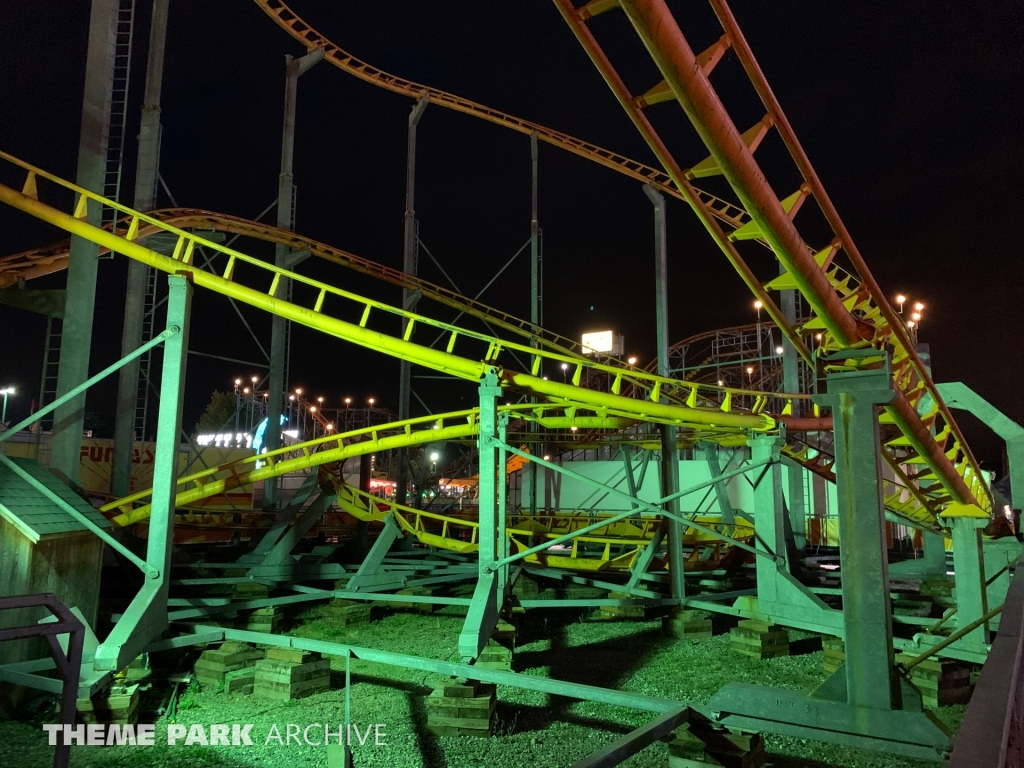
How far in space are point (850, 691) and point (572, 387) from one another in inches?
175

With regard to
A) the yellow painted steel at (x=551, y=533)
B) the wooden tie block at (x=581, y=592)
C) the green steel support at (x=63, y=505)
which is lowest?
the wooden tie block at (x=581, y=592)

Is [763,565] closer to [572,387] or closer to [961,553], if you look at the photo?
[961,553]

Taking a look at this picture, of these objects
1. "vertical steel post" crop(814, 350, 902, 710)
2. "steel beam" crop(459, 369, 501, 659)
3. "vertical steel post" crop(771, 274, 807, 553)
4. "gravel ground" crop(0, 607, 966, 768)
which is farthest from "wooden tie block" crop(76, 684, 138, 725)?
"vertical steel post" crop(771, 274, 807, 553)

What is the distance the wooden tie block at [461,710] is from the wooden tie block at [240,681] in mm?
1998

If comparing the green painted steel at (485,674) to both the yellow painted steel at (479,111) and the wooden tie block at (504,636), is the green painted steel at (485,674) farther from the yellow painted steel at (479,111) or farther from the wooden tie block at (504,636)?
the yellow painted steel at (479,111)

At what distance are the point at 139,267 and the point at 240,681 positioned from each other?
7999 millimetres

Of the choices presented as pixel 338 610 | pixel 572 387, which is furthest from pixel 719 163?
pixel 338 610

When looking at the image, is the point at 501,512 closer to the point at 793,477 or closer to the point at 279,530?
the point at 279,530

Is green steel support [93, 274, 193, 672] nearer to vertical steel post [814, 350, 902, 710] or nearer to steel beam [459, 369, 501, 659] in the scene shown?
steel beam [459, 369, 501, 659]

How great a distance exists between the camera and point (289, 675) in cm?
604

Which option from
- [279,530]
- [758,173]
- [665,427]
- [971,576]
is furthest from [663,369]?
[758,173]

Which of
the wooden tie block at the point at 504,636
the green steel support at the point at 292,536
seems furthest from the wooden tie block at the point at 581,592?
the green steel support at the point at 292,536

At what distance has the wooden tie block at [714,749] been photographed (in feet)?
13.6

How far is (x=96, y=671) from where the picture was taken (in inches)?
209
